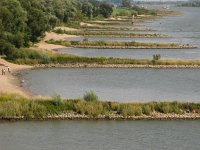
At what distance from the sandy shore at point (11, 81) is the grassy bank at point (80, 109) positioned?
7.75 metres

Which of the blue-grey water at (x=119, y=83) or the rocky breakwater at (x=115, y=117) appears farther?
the blue-grey water at (x=119, y=83)

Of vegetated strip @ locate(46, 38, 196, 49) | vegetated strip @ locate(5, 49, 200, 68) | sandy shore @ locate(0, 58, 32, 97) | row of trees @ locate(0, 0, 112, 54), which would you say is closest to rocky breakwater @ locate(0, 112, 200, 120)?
sandy shore @ locate(0, 58, 32, 97)

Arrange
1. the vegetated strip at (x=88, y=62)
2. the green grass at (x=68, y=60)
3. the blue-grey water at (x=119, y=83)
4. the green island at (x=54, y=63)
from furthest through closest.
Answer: the vegetated strip at (x=88, y=62) → the green grass at (x=68, y=60) → the blue-grey water at (x=119, y=83) → the green island at (x=54, y=63)

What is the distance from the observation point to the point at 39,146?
36.5 m

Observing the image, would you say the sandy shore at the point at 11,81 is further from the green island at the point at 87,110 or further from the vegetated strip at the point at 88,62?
the green island at the point at 87,110

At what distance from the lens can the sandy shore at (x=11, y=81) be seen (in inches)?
2075

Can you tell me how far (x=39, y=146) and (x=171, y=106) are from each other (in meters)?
12.4

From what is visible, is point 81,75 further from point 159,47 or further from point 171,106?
point 159,47

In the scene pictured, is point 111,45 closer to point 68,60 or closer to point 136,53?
point 136,53

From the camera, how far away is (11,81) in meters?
60.5

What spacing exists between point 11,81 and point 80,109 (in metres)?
19.0

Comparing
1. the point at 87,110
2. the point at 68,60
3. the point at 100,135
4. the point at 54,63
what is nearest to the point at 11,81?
the point at 54,63

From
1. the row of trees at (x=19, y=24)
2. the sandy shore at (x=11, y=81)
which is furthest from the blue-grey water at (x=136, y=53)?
the sandy shore at (x=11, y=81)

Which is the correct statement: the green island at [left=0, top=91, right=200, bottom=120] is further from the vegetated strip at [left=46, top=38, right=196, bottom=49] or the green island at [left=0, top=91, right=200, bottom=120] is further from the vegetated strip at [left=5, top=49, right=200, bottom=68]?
the vegetated strip at [left=46, top=38, right=196, bottom=49]
